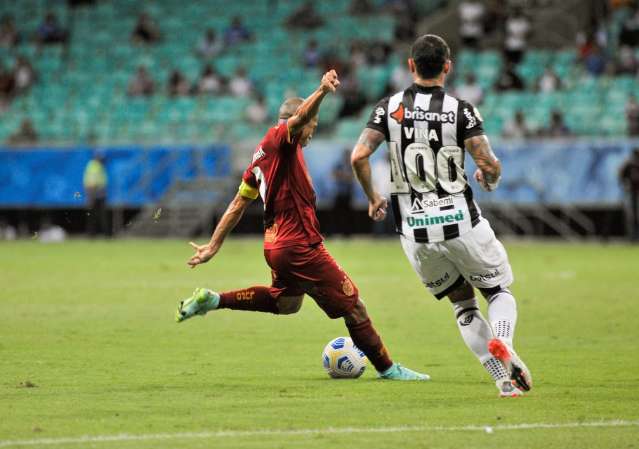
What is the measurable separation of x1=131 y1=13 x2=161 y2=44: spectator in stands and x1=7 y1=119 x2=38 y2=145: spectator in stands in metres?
4.32

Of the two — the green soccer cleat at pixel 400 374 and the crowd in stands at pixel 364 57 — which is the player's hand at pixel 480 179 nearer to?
the green soccer cleat at pixel 400 374

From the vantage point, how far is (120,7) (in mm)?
40812

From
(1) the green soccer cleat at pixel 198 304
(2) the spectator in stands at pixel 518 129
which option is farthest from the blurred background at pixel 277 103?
(1) the green soccer cleat at pixel 198 304

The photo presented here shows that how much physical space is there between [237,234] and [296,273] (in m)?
25.8

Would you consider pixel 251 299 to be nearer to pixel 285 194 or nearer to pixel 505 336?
pixel 285 194

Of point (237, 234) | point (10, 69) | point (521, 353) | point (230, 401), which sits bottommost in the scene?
point (237, 234)

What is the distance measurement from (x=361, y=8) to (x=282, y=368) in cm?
2703

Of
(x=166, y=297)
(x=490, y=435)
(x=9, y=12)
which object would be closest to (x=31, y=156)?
(x=9, y=12)

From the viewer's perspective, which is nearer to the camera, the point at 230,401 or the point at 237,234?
the point at 230,401

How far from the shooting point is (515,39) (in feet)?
112

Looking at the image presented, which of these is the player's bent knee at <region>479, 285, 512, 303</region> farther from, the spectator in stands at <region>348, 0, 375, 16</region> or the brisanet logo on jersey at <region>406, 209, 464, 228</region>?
the spectator in stands at <region>348, 0, 375, 16</region>

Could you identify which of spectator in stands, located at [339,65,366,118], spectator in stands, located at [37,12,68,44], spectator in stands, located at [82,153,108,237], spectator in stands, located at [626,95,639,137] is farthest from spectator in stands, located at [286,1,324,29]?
spectator in stands, located at [626,95,639,137]

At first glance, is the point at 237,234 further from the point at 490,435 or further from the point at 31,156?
the point at 490,435

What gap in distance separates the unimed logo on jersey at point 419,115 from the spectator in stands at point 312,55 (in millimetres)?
26731
